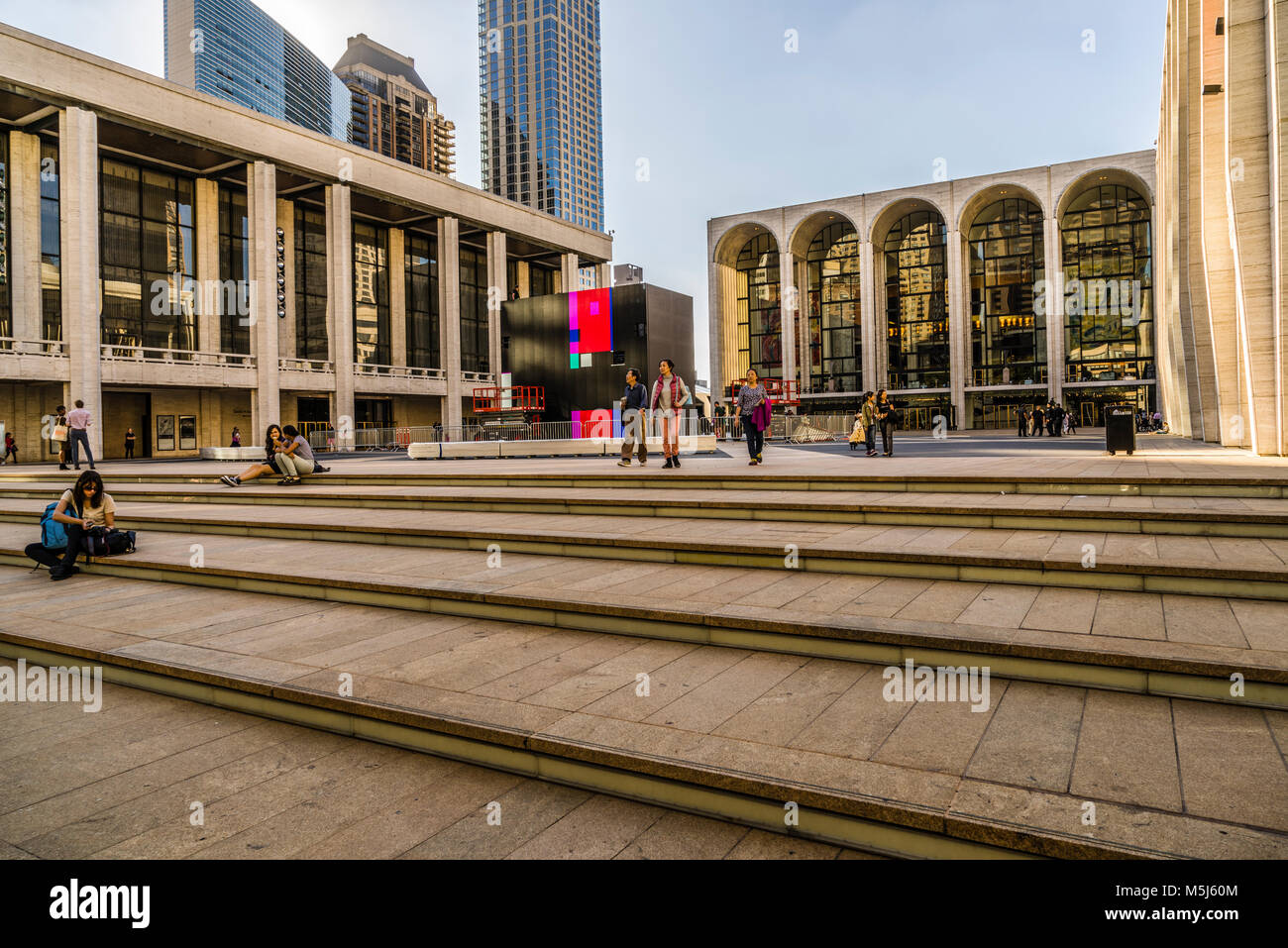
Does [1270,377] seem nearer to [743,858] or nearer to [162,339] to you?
[743,858]

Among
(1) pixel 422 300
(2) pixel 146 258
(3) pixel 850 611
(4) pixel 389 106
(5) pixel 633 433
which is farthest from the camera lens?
(4) pixel 389 106

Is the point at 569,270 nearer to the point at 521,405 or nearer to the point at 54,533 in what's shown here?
the point at 521,405

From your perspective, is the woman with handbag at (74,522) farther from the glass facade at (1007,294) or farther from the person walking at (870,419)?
the glass facade at (1007,294)

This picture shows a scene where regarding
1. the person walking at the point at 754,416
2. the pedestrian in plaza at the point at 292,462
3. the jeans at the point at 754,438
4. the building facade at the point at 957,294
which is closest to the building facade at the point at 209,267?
the pedestrian in plaza at the point at 292,462

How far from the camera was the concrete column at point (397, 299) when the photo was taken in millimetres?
52188

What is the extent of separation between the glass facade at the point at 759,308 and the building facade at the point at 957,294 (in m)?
0.14

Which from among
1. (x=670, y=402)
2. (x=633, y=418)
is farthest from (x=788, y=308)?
(x=670, y=402)

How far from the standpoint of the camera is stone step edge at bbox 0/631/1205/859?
9.07ft

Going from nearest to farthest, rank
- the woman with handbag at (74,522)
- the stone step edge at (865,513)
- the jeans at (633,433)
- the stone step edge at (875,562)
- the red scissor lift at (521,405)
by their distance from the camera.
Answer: the stone step edge at (875,562) → the stone step edge at (865,513) → the woman with handbag at (74,522) → the jeans at (633,433) → the red scissor lift at (521,405)

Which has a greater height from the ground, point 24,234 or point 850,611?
point 24,234

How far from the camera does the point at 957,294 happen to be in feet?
199

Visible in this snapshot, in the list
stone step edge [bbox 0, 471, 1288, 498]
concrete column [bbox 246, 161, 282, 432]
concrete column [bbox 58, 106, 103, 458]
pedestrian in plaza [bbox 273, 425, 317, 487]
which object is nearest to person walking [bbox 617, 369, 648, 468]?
stone step edge [bbox 0, 471, 1288, 498]

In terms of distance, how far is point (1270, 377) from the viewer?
14.3m

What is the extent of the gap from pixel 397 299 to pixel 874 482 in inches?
1927
